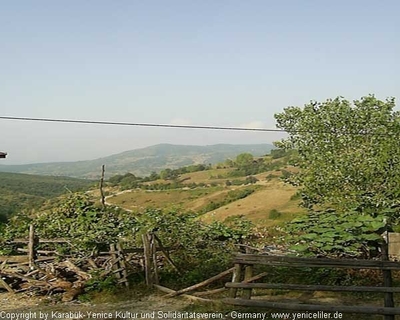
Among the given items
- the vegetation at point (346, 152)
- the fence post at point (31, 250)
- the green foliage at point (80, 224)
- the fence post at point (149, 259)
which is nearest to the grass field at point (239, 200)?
the vegetation at point (346, 152)

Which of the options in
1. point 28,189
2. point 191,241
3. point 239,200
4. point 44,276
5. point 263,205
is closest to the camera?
point 44,276

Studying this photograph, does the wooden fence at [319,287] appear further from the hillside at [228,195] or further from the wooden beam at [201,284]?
the hillside at [228,195]

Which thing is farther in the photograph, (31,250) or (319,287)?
(31,250)

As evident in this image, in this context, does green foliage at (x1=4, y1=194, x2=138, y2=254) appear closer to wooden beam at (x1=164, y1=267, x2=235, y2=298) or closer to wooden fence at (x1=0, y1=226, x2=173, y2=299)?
wooden fence at (x1=0, y1=226, x2=173, y2=299)

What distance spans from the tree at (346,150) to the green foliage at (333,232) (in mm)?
4212

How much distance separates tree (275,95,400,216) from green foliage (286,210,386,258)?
A: 166 inches

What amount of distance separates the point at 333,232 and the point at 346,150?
6756 mm

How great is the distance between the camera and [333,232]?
7.16 metres

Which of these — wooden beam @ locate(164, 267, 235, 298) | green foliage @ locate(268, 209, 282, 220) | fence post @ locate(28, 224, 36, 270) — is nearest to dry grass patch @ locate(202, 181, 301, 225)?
green foliage @ locate(268, 209, 282, 220)

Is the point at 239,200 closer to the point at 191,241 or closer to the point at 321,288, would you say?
the point at 191,241

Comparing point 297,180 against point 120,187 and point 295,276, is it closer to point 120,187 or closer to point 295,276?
point 295,276

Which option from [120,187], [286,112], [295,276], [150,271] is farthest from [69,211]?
[120,187]

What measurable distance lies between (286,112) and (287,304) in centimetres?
1015

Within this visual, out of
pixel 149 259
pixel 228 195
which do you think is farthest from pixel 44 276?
pixel 228 195
